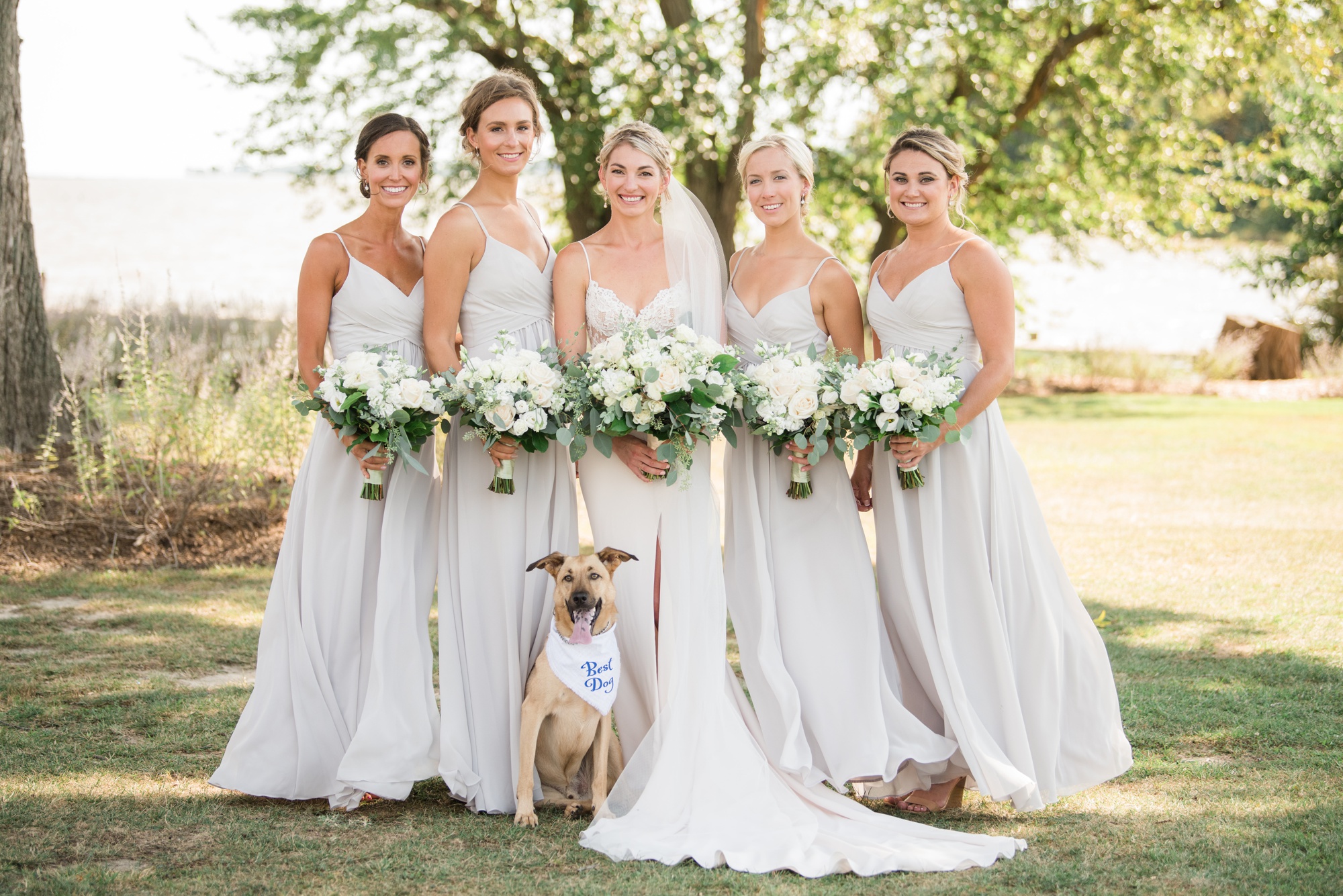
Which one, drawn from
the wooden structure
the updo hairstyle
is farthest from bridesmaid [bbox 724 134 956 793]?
the wooden structure

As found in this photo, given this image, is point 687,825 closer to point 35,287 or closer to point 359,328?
point 359,328

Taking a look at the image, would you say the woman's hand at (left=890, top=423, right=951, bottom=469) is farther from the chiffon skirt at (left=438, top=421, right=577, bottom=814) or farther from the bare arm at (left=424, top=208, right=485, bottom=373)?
the bare arm at (left=424, top=208, right=485, bottom=373)

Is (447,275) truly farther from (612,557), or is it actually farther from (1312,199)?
(1312,199)

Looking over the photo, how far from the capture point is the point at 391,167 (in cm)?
473

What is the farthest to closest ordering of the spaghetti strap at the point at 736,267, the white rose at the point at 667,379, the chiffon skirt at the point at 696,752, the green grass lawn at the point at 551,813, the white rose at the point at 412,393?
the spaghetti strap at the point at 736,267
the white rose at the point at 412,393
the white rose at the point at 667,379
the chiffon skirt at the point at 696,752
the green grass lawn at the point at 551,813

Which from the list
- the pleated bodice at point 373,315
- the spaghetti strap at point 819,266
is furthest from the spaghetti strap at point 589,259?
the spaghetti strap at point 819,266

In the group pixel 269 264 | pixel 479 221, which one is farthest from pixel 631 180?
pixel 269 264

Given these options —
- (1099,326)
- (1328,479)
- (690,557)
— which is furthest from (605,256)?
(1099,326)

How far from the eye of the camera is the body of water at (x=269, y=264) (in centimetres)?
2461

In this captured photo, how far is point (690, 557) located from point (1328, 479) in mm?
11503

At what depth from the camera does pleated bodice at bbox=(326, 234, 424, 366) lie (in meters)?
4.72

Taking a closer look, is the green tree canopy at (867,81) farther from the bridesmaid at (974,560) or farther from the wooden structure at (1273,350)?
the bridesmaid at (974,560)

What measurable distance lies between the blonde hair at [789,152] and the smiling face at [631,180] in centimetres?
38

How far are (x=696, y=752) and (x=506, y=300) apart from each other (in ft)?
6.59
